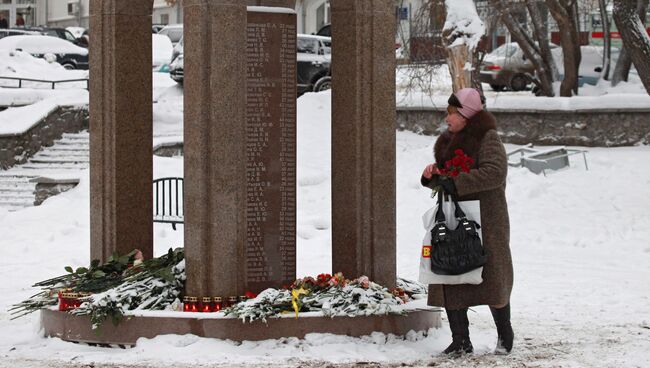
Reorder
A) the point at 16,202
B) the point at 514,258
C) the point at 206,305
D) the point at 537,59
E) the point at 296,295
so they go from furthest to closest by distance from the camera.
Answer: the point at 537,59, the point at 16,202, the point at 514,258, the point at 206,305, the point at 296,295

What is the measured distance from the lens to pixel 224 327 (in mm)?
9250

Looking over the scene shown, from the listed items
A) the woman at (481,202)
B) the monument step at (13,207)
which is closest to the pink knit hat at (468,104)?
the woman at (481,202)

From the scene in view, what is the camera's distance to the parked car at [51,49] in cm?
3600

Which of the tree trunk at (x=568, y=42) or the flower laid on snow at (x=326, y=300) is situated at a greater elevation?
the tree trunk at (x=568, y=42)

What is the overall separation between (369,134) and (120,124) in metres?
2.07

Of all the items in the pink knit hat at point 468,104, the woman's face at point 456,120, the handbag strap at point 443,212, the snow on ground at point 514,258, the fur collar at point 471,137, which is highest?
the pink knit hat at point 468,104

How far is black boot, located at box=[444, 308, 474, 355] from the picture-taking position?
29.6 ft

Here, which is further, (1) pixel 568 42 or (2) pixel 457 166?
(1) pixel 568 42

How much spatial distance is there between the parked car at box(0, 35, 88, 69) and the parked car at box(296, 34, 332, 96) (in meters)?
8.20

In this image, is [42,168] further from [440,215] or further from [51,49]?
[51,49]

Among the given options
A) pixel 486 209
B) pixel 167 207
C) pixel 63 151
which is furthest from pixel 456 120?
pixel 63 151

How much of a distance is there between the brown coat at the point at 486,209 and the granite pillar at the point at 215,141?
1411mm

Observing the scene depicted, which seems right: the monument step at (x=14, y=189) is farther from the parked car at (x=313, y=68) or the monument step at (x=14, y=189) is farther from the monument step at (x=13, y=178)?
the parked car at (x=313, y=68)

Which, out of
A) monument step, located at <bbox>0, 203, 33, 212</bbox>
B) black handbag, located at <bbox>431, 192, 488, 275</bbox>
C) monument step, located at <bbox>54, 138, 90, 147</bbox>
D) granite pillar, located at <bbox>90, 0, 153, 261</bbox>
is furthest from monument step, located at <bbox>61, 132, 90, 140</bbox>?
black handbag, located at <bbox>431, 192, 488, 275</bbox>
